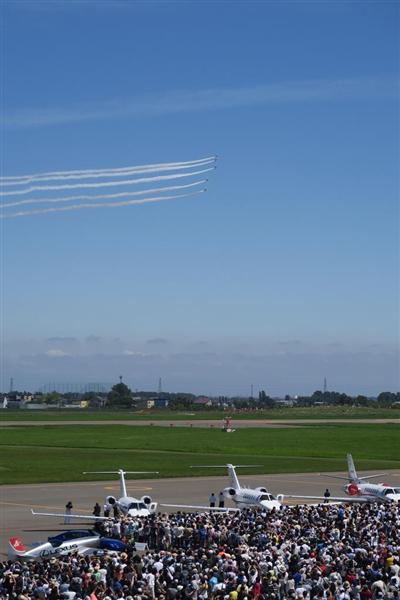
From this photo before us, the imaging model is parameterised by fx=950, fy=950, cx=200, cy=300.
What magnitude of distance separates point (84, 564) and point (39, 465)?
6745 cm

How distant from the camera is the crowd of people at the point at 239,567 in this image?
34812 mm

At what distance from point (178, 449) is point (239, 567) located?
310 feet

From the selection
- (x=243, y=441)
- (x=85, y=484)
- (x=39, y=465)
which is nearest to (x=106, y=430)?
(x=243, y=441)

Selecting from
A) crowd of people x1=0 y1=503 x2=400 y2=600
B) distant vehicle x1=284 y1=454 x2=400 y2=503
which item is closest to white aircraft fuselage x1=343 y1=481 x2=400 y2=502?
distant vehicle x1=284 y1=454 x2=400 y2=503

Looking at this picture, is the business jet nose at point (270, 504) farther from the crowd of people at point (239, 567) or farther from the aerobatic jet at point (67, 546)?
the aerobatic jet at point (67, 546)

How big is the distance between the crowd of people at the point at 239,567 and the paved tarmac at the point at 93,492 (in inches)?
514

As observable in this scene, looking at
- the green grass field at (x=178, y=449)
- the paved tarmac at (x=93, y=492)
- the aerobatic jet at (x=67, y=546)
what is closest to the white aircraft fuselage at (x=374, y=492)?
the paved tarmac at (x=93, y=492)

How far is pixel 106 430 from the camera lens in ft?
590

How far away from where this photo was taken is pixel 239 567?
38.3m

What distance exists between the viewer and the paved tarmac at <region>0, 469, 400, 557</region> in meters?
63.0

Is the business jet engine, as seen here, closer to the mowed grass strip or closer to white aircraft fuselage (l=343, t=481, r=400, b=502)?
white aircraft fuselage (l=343, t=481, r=400, b=502)

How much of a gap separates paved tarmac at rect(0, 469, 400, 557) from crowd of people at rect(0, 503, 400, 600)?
13.0 m

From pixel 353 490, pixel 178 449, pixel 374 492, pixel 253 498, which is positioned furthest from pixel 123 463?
pixel 253 498

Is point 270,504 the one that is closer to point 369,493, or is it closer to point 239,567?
point 369,493
